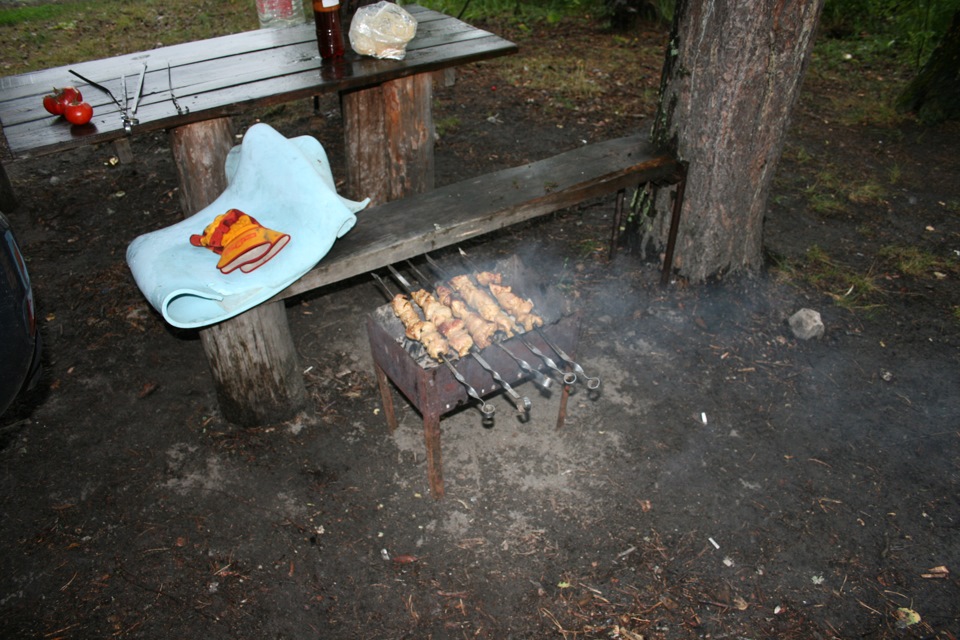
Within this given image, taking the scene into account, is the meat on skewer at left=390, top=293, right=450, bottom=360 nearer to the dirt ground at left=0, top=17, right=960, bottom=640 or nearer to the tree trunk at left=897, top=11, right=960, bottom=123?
the dirt ground at left=0, top=17, right=960, bottom=640

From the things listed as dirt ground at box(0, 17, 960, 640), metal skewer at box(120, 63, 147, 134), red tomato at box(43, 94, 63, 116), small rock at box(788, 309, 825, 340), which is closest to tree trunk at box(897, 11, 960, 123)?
dirt ground at box(0, 17, 960, 640)

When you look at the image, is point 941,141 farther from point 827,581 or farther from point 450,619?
point 450,619

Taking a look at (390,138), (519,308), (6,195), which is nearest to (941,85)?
(390,138)

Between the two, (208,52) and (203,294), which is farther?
(208,52)

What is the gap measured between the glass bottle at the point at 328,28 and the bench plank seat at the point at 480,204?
1.28 m

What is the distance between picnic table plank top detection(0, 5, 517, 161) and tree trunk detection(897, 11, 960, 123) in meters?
4.87

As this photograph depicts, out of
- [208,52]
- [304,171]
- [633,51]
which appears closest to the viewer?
[304,171]

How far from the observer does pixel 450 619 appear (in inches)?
117

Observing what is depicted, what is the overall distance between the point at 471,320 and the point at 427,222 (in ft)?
2.42

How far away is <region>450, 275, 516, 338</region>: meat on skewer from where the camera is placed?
3.28 meters

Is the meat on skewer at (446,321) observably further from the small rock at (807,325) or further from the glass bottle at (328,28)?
the small rock at (807,325)

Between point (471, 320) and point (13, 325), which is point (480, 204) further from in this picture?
point (13, 325)

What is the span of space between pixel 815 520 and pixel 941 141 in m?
5.21

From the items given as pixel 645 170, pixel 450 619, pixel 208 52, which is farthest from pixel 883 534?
pixel 208 52
